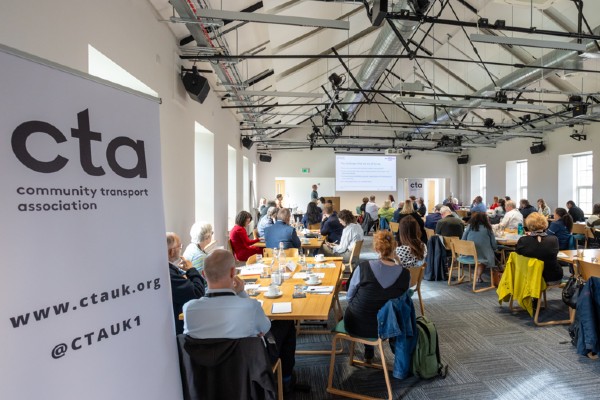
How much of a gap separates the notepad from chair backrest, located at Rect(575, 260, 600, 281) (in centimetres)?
300

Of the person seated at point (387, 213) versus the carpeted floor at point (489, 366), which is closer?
the carpeted floor at point (489, 366)

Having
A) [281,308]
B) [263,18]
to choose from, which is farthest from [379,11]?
[281,308]

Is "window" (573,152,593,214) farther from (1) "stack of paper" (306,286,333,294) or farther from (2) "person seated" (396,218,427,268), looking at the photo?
(1) "stack of paper" (306,286,333,294)

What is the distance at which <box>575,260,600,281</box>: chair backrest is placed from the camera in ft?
10.8

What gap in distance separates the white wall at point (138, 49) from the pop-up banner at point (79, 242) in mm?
966

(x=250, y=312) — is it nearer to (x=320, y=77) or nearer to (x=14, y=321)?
(x=14, y=321)

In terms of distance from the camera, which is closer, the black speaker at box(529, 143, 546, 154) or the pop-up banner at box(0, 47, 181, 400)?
the pop-up banner at box(0, 47, 181, 400)

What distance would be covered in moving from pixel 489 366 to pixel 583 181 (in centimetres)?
1089

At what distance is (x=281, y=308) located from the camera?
2.59 meters

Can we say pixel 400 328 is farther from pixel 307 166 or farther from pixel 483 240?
pixel 307 166

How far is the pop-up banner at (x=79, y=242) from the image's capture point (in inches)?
39.9

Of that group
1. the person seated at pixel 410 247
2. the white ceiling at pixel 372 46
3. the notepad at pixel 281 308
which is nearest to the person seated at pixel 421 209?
the white ceiling at pixel 372 46

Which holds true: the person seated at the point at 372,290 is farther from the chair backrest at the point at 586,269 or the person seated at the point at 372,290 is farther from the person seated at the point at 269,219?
the person seated at the point at 269,219

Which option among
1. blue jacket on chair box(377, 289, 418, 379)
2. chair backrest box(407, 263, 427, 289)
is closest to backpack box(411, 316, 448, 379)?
blue jacket on chair box(377, 289, 418, 379)
